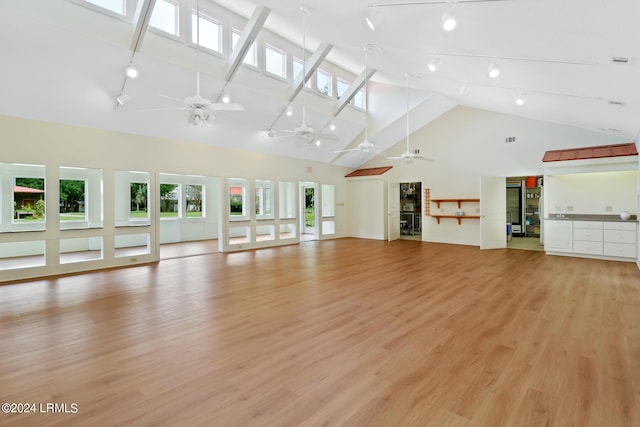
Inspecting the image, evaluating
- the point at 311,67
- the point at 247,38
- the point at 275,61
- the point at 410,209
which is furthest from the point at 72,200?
the point at 410,209

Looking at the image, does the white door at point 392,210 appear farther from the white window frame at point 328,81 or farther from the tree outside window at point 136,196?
the tree outside window at point 136,196

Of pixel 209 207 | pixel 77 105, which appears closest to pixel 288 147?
pixel 209 207

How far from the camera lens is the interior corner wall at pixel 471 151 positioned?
8.24m

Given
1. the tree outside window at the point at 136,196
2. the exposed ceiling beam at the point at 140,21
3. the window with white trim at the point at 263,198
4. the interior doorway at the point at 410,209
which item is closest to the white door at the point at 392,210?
the interior doorway at the point at 410,209

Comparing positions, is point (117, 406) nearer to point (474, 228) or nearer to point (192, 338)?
point (192, 338)

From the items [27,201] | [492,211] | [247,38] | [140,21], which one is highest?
[247,38]

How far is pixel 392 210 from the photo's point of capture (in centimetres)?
1110

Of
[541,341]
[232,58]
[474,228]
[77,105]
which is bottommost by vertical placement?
[541,341]

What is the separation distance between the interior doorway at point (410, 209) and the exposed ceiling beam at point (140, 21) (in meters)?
10.4

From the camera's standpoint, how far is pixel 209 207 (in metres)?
11.5

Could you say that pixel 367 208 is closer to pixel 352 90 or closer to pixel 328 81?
pixel 352 90

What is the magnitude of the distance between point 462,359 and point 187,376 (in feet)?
7.40

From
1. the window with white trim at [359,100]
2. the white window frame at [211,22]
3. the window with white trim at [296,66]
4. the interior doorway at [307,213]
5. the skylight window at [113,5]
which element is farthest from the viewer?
the interior doorway at [307,213]

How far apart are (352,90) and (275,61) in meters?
2.27
